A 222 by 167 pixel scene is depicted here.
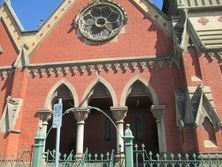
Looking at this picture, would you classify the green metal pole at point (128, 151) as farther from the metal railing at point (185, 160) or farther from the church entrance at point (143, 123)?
the church entrance at point (143, 123)

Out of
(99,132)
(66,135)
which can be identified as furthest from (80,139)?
(66,135)

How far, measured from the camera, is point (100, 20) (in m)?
16.9

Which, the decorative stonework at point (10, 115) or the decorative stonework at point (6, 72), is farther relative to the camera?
the decorative stonework at point (6, 72)

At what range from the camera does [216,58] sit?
1341 cm

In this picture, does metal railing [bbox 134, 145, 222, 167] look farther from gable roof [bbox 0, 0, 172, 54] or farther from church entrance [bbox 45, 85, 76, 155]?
gable roof [bbox 0, 0, 172, 54]

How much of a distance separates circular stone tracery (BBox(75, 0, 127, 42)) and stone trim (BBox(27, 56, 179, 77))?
165 cm

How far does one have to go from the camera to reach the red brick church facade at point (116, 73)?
42.7ft

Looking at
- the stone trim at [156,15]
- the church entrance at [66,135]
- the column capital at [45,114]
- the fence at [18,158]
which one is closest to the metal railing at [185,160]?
the column capital at [45,114]

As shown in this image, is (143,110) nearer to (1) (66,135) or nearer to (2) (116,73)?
(2) (116,73)

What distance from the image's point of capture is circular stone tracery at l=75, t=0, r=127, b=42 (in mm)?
16344

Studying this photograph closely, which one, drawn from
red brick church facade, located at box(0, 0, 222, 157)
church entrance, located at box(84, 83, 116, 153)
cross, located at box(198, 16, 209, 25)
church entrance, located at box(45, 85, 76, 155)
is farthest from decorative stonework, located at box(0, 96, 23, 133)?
cross, located at box(198, 16, 209, 25)

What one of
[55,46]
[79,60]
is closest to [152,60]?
[79,60]

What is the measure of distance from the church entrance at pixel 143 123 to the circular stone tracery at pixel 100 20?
407 cm

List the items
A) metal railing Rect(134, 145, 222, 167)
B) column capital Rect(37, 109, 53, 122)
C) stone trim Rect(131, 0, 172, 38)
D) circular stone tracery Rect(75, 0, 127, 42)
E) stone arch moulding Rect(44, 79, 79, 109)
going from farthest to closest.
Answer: circular stone tracery Rect(75, 0, 127, 42)
stone trim Rect(131, 0, 172, 38)
stone arch moulding Rect(44, 79, 79, 109)
column capital Rect(37, 109, 53, 122)
metal railing Rect(134, 145, 222, 167)
